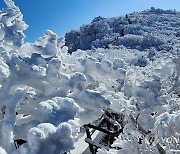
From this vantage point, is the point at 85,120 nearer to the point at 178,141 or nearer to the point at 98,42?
the point at 178,141

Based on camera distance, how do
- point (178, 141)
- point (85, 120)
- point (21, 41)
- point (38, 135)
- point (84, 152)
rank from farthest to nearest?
point (84, 152), point (178, 141), point (21, 41), point (85, 120), point (38, 135)

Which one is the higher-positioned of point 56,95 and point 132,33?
point 132,33

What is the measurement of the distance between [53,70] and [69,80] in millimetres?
113

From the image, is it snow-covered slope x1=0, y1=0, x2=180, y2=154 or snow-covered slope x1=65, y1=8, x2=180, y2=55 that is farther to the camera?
snow-covered slope x1=65, y1=8, x2=180, y2=55

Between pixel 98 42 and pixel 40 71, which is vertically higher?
pixel 98 42

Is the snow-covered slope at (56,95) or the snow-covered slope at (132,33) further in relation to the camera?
the snow-covered slope at (132,33)

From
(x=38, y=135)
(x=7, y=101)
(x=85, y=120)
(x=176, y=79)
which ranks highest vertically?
(x=176, y=79)

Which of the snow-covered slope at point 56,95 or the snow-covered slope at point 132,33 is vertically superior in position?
the snow-covered slope at point 132,33

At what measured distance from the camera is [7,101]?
1.90 metres

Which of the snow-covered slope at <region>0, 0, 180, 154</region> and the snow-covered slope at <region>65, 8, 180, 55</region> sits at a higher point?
the snow-covered slope at <region>65, 8, 180, 55</region>

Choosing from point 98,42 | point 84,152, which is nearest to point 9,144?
point 84,152

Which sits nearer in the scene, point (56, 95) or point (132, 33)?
point (56, 95)

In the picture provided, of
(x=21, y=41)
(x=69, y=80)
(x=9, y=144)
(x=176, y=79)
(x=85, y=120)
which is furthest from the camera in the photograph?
(x=176, y=79)

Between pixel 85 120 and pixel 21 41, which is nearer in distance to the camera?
pixel 85 120
